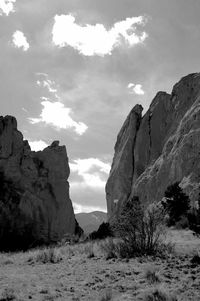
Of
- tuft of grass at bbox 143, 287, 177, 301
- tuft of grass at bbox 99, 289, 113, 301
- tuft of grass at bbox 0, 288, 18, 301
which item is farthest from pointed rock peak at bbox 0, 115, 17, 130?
tuft of grass at bbox 143, 287, 177, 301

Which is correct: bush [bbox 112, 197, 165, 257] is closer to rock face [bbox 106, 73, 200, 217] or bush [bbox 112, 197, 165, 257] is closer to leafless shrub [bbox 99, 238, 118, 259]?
leafless shrub [bbox 99, 238, 118, 259]

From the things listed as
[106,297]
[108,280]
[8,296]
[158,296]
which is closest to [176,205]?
[108,280]

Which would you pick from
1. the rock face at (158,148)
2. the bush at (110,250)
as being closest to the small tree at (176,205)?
the rock face at (158,148)

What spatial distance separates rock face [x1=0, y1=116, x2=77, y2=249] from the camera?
6531 centimetres

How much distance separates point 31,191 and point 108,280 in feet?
194

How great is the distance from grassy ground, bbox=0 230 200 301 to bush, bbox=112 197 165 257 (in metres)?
→ 1.35

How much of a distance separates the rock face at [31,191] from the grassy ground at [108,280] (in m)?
42.2

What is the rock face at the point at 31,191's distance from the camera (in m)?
65.3

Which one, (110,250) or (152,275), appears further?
(110,250)

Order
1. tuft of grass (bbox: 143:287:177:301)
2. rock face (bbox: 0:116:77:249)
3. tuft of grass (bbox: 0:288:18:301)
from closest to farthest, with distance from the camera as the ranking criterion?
tuft of grass (bbox: 143:287:177:301) → tuft of grass (bbox: 0:288:18:301) → rock face (bbox: 0:116:77:249)

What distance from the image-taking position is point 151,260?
18156 mm

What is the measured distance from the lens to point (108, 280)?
581 inches

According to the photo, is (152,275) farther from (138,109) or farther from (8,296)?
(138,109)

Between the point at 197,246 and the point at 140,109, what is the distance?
74.3 m
